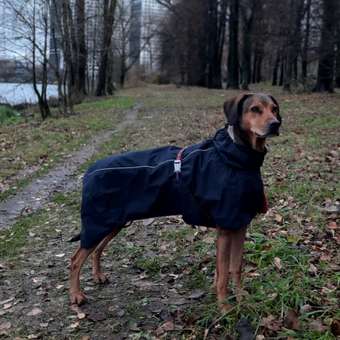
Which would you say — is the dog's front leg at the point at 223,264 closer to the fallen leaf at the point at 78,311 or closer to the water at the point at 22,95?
the fallen leaf at the point at 78,311

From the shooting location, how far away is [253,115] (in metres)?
4.19

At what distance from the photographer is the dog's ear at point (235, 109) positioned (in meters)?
4.23

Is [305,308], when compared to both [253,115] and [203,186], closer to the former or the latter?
[203,186]

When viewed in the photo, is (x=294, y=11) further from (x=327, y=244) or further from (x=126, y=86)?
(x=126, y=86)

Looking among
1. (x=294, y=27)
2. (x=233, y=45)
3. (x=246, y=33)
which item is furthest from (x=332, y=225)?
(x=246, y=33)

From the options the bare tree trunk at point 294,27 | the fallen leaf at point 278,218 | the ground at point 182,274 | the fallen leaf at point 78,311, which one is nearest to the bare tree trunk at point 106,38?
the bare tree trunk at point 294,27

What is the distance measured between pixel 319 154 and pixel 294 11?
21.9m

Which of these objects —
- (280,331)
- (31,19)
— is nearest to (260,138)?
(280,331)

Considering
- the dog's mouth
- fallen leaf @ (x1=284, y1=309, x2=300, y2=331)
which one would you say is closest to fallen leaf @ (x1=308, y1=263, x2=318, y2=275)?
fallen leaf @ (x1=284, y1=309, x2=300, y2=331)

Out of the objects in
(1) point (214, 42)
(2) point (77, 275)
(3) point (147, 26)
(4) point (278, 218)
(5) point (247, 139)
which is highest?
(3) point (147, 26)

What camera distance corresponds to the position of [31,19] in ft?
67.3

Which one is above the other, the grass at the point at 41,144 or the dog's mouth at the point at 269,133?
the dog's mouth at the point at 269,133

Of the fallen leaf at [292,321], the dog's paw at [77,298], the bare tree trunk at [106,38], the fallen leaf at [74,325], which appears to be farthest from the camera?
the bare tree trunk at [106,38]

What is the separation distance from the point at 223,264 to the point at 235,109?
1.30 m
